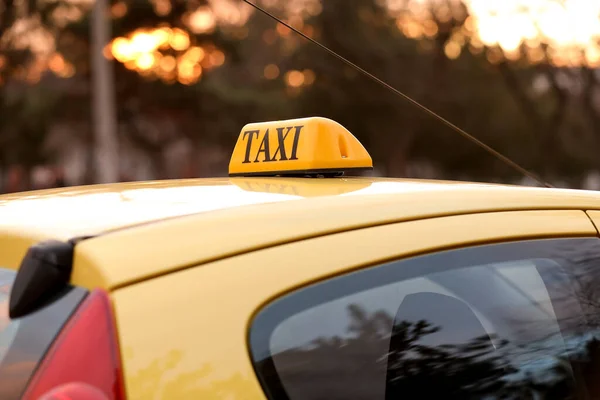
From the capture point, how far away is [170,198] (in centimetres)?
144

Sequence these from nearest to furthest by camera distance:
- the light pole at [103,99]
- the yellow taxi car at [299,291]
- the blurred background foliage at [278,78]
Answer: the yellow taxi car at [299,291] → the light pole at [103,99] → the blurred background foliage at [278,78]

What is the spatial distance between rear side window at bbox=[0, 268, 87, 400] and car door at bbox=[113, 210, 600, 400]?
0.08m

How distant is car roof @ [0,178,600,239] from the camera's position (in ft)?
4.00

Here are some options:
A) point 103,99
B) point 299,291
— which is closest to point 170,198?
point 299,291

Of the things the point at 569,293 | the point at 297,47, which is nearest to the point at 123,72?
the point at 297,47

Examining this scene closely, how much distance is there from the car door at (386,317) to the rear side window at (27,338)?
0.08 m

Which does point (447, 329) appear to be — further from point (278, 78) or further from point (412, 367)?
point (278, 78)

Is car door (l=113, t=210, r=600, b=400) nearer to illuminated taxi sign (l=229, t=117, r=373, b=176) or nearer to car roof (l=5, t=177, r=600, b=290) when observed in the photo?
car roof (l=5, t=177, r=600, b=290)

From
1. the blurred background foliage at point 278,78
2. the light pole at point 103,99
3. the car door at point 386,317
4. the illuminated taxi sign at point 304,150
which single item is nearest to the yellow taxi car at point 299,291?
the car door at point 386,317

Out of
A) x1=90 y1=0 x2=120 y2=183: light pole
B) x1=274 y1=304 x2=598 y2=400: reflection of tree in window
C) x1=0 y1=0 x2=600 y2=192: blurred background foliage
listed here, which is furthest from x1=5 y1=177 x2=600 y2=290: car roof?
x1=0 y1=0 x2=600 y2=192: blurred background foliage

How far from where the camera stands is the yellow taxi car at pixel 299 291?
1.01 m

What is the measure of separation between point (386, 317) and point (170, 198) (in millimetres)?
413

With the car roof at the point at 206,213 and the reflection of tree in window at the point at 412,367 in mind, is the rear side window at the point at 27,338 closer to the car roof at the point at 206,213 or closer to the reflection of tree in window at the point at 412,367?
the car roof at the point at 206,213

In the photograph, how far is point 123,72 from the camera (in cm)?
3459
